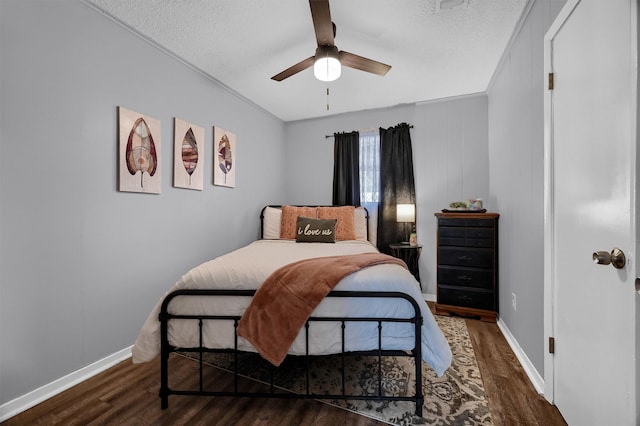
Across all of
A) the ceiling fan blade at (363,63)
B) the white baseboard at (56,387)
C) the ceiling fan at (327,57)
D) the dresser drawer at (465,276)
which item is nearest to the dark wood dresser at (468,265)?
the dresser drawer at (465,276)

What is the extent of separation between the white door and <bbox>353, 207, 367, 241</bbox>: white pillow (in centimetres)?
208

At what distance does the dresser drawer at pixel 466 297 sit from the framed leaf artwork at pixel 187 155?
9.28ft

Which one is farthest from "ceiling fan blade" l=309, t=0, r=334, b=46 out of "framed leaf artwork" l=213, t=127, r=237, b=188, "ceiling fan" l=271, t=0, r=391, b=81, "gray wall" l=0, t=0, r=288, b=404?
"framed leaf artwork" l=213, t=127, r=237, b=188

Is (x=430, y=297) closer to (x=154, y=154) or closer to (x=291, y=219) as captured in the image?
(x=291, y=219)

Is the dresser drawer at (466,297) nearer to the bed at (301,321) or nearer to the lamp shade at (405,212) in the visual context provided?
the lamp shade at (405,212)

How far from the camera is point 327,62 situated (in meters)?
2.10

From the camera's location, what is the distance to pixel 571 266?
1.38 meters

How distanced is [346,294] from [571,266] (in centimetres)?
113

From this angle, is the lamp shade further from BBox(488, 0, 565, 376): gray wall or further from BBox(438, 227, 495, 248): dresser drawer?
BBox(488, 0, 565, 376): gray wall

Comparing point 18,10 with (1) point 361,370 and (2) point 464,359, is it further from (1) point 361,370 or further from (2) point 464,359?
(2) point 464,359

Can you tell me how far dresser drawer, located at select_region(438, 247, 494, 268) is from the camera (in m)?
2.79

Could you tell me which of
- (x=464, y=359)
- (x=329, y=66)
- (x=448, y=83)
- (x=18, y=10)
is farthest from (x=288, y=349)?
(x=448, y=83)

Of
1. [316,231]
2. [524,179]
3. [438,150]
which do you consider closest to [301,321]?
[316,231]

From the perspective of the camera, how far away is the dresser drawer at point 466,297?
2779 millimetres
